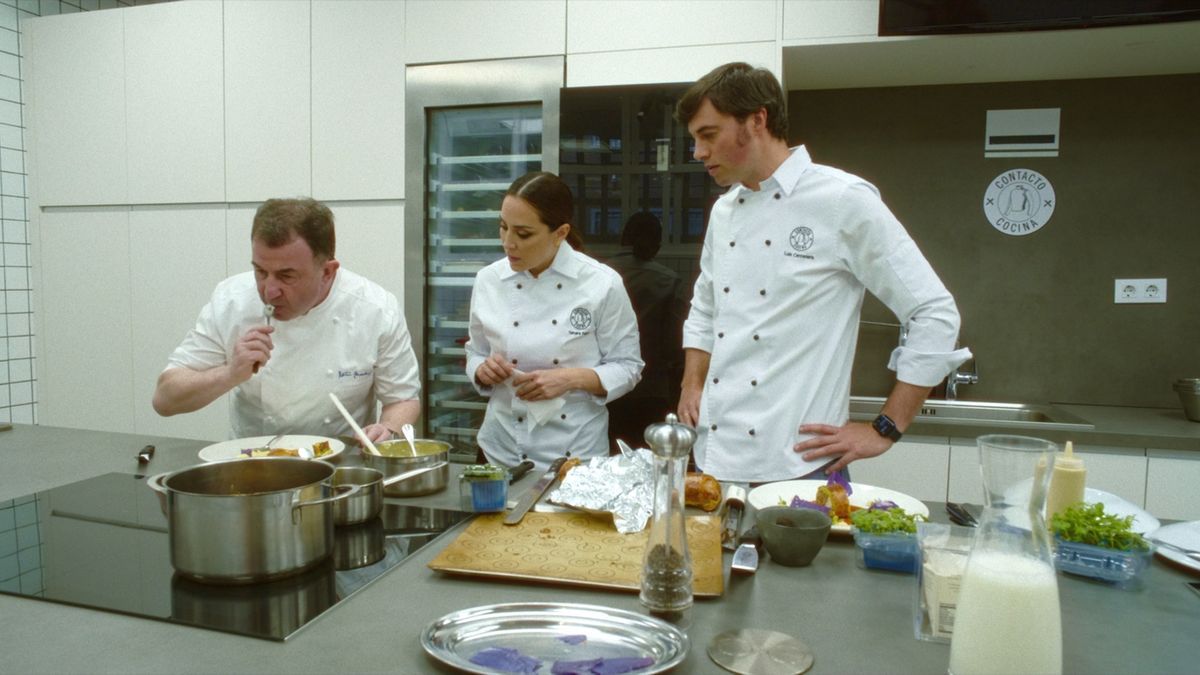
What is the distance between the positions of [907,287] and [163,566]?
152cm

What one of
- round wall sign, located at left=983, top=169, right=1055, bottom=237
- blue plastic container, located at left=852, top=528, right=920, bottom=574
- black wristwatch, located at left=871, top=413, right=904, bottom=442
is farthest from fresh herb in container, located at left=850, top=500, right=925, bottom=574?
round wall sign, located at left=983, top=169, right=1055, bottom=237

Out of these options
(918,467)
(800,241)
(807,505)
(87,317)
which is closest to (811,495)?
(807,505)

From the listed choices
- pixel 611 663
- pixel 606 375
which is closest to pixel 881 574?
pixel 611 663

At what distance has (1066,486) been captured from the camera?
119 cm

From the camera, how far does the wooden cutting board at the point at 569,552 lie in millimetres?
1086

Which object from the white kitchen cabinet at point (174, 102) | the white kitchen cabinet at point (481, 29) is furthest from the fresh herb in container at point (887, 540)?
the white kitchen cabinet at point (174, 102)

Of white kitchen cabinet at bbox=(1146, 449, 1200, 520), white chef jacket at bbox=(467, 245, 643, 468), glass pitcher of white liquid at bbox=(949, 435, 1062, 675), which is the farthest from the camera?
white kitchen cabinet at bbox=(1146, 449, 1200, 520)

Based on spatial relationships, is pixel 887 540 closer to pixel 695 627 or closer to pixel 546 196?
pixel 695 627

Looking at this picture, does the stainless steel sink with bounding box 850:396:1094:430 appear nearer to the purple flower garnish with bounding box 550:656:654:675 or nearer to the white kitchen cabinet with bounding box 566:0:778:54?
the white kitchen cabinet with bounding box 566:0:778:54

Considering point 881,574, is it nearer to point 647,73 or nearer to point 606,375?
point 606,375

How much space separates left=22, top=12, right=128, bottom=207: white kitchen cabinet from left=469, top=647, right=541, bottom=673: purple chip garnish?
355 cm

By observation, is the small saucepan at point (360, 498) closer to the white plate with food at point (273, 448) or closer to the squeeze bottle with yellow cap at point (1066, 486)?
the white plate with food at point (273, 448)

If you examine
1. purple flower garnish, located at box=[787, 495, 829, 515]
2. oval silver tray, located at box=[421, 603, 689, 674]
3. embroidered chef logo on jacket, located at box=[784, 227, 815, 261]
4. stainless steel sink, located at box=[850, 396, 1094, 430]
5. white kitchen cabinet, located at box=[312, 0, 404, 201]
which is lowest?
stainless steel sink, located at box=[850, 396, 1094, 430]

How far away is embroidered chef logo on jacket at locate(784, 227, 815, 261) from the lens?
1.82 meters
